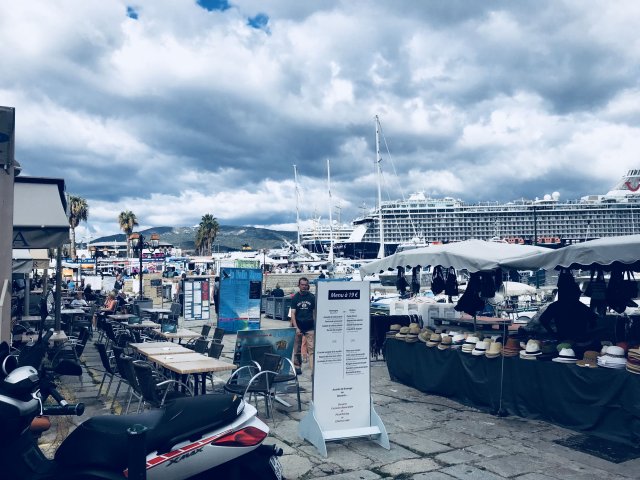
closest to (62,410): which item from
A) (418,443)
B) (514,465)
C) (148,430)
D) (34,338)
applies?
(148,430)

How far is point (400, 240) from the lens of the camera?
83.1 metres

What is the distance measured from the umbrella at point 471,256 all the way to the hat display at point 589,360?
4.32 feet

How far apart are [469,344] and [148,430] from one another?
523 cm

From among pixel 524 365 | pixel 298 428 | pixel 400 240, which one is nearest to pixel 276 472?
pixel 298 428

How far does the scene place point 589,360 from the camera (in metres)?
5.79

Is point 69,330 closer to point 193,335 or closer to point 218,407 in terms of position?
point 193,335

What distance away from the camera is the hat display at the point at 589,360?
5732 mm

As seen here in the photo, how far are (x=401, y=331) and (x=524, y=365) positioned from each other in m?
2.34

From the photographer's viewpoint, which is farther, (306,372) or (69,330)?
(69,330)

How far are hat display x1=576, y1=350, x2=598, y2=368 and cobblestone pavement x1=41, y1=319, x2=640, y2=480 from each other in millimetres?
728

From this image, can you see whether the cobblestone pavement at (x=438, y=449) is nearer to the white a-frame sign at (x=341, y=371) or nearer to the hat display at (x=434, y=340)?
the white a-frame sign at (x=341, y=371)

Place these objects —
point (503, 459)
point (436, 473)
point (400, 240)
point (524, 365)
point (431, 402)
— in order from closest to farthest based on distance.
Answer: point (436, 473) → point (503, 459) → point (524, 365) → point (431, 402) → point (400, 240)

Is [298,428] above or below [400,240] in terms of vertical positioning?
below

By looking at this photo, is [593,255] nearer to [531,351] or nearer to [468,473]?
[531,351]
